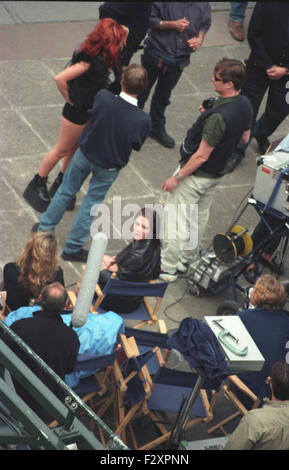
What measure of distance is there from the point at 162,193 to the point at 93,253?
3.68 metres

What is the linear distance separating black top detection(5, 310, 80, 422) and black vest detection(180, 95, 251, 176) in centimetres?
244

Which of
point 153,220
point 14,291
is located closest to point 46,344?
point 14,291

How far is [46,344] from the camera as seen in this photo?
4.50 metres

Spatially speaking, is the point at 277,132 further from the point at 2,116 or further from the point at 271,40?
the point at 2,116

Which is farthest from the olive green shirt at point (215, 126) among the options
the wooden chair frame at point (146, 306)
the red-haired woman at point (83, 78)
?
the wooden chair frame at point (146, 306)

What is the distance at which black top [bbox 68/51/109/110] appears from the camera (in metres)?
6.34

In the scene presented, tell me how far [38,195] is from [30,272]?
2.11m

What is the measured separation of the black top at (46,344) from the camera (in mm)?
4488

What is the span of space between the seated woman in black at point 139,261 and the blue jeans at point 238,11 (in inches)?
221

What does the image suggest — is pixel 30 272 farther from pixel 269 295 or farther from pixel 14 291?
pixel 269 295

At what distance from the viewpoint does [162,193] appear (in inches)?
309

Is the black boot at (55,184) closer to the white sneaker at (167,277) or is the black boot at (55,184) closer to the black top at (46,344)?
the white sneaker at (167,277)

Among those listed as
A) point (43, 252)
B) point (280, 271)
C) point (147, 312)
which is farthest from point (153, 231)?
point (280, 271)

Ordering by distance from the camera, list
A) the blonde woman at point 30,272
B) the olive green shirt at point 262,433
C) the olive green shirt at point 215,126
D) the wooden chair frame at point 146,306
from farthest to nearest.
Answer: the olive green shirt at point 215,126
the wooden chair frame at point 146,306
the blonde woman at point 30,272
the olive green shirt at point 262,433
